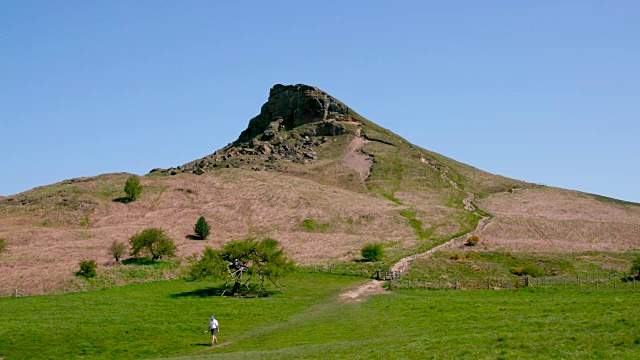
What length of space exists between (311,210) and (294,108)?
8610 centimetres

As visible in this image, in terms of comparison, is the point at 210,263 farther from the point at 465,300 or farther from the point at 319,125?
the point at 319,125

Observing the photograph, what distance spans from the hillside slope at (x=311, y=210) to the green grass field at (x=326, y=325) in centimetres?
1868

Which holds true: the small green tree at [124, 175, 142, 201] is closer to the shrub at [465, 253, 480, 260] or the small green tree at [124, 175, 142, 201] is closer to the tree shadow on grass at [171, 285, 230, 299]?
the tree shadow on grass at [171, 285, 230, 299]

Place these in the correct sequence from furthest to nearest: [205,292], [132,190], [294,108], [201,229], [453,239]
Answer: [294,108]
[132,190]
[201,229]
[453,239]
[205,292]

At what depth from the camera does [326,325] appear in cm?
3659

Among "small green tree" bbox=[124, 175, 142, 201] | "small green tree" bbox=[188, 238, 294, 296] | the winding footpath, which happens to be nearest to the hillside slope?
the winding footpath

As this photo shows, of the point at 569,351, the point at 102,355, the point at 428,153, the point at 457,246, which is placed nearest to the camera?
the point at 569,351

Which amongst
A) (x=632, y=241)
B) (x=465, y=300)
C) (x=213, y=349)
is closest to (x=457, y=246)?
(x=632, y=241)

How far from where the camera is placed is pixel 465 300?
41.6 m

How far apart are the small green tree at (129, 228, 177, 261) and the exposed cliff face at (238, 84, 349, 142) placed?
333 feet

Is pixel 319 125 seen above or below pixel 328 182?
above

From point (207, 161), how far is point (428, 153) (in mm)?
68500

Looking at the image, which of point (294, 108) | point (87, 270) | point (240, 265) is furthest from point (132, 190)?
point (294, 108)

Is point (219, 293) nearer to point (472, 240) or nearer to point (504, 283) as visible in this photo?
point (504, 283)
